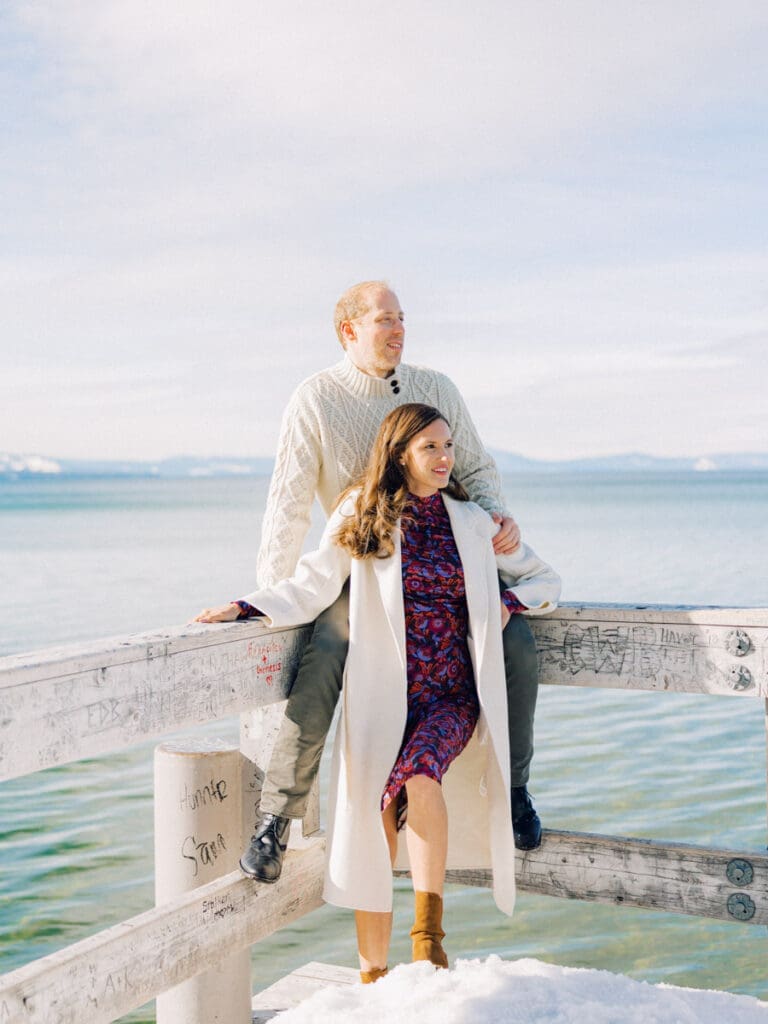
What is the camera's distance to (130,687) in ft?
8.31

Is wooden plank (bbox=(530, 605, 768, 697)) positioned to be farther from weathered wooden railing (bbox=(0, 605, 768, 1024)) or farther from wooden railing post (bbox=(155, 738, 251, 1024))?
wooden railing post (bbox=(155, 738, 251, 1024))

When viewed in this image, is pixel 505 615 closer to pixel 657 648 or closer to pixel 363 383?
pixel 657 648

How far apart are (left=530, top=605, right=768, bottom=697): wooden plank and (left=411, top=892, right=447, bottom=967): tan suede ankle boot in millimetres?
779

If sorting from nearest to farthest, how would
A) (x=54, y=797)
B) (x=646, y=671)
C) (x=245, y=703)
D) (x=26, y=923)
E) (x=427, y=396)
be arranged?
(x=245, y=703) < (x=646, y=671) < (x=427, y=396) < (x=26, y=923) < (x=54, y=797)

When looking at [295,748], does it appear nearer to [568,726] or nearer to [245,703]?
[245,703]

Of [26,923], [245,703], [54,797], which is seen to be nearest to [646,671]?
[245,703]

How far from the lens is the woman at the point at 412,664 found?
3.14 metres

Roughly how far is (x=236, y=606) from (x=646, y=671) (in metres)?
1.11

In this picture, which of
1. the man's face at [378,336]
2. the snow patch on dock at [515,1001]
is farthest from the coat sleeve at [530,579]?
the snow patch on dock at [515,1001]

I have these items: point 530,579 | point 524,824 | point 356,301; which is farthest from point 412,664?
→ point 356,301

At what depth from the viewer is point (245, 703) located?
2.98 m

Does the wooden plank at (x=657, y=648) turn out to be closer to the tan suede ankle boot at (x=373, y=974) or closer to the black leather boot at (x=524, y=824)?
the black leather boot at (x=524, y=824)

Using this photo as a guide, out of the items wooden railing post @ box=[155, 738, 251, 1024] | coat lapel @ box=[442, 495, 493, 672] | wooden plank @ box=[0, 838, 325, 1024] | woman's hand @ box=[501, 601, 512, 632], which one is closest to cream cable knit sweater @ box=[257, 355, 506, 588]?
coat lapel @ box=[442, 495, 493, 672]

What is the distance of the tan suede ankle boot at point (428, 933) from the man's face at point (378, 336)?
5.47ft
